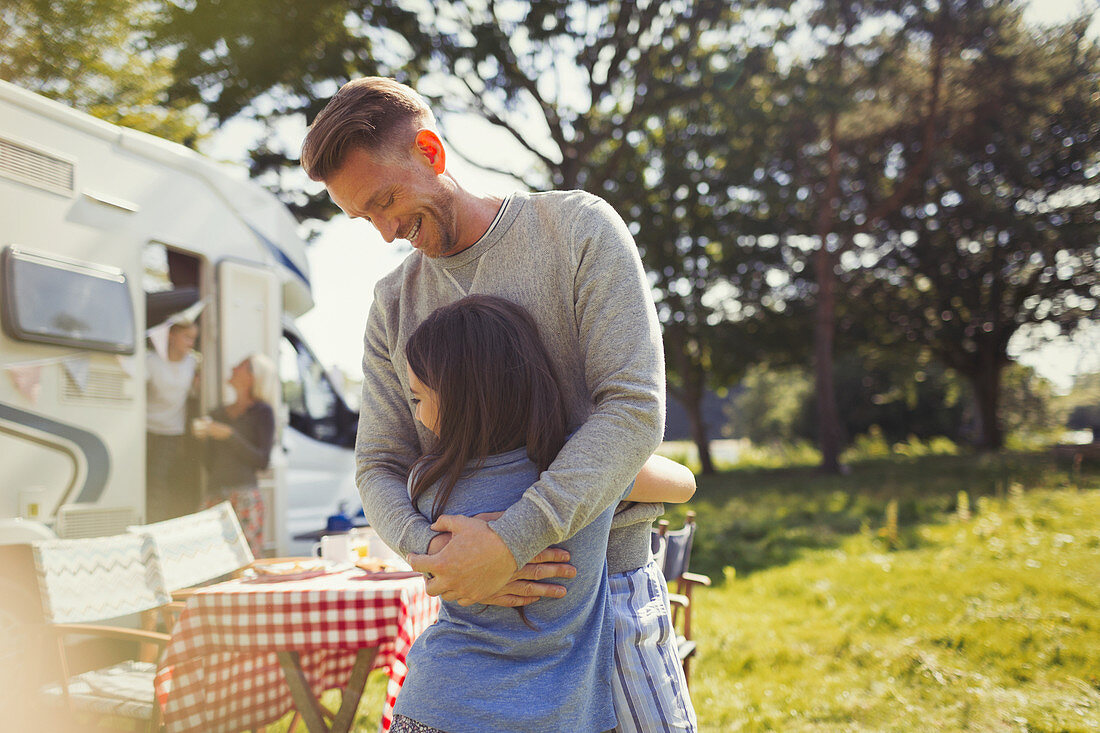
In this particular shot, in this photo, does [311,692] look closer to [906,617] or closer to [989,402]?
[906,617]

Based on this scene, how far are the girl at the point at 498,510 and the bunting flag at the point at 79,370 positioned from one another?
343 centimetres

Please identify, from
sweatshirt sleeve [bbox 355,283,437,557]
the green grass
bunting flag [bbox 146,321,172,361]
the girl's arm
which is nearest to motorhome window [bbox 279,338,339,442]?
bunting flag [bbox 146,321,172,361]

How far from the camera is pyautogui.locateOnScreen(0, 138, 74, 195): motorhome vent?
12.4 feet

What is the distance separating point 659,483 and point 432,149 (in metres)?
0.75

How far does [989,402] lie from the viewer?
61.3 feet

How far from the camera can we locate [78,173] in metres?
4.18

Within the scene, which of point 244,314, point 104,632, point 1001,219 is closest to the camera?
point 104,632

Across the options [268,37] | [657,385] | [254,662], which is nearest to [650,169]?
[268,37]

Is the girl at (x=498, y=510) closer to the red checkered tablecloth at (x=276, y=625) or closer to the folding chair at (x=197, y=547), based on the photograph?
the red checkered tablecloth at (x=276, y=625)

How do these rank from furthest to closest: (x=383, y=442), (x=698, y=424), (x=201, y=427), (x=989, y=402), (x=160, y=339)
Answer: (x=989, y=402) → (x=698, y=424) → (x=201, y=427) → (x=160, y=339) → (x=383, y=442)

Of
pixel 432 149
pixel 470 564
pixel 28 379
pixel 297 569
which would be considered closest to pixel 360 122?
pixel 432 149

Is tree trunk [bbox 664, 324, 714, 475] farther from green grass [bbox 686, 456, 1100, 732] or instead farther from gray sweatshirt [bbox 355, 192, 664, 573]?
gray sweatshirt [bbox 355, 192, 664, 573]

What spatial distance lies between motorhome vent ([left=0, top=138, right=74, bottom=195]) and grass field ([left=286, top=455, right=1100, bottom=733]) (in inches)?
118

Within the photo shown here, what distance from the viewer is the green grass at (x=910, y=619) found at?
3807 mm
